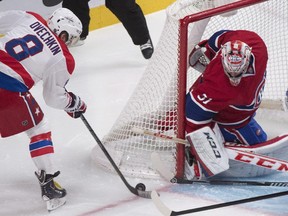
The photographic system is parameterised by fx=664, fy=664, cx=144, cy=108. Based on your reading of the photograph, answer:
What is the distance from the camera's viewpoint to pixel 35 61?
8.45ft

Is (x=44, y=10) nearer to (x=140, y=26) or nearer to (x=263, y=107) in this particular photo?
(x=140, y=26)

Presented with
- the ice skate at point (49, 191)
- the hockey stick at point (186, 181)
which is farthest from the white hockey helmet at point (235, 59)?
the ice skate at point (49, 191)

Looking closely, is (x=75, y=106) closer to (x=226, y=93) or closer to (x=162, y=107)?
(x=162, y=107)

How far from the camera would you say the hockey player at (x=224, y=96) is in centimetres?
258

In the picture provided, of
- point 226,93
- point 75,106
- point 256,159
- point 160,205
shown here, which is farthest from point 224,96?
point 75,106

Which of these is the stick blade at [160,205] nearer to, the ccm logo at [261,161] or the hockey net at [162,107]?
the hockey net at [162,107]

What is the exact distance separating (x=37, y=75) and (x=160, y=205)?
0.69 m

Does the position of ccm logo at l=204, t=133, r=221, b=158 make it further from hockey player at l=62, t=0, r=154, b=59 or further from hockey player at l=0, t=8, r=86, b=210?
hockey player at l=62, t=0, r=154, b=59

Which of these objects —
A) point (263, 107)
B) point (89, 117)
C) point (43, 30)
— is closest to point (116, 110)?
point (89, 117)

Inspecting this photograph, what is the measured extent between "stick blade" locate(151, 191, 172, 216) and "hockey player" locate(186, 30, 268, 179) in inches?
10.3

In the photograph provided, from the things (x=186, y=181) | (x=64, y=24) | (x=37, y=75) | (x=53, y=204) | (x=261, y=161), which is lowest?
(x=53, y=204)

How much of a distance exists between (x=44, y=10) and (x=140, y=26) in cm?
65

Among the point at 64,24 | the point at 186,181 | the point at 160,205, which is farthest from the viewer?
the point at 186,181

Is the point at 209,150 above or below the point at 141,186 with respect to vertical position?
above
